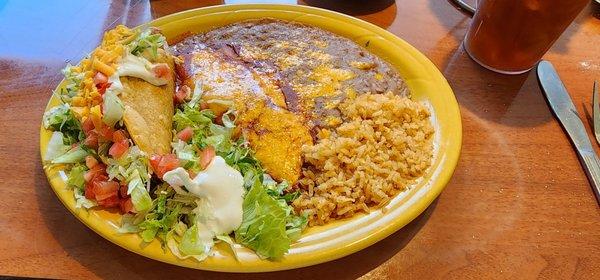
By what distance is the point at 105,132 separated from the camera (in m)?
1.37

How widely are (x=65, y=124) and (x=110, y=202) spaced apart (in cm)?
33

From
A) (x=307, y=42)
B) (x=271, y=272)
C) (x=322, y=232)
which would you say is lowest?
(x=271, y=272)

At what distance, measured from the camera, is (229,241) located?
49.4 inches

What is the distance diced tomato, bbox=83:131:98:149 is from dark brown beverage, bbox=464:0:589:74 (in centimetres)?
154

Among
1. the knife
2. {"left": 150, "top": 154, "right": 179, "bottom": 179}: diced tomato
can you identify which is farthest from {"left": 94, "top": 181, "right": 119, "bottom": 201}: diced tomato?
the knife

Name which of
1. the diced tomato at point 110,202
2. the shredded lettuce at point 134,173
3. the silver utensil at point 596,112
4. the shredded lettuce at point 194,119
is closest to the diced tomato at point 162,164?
the shredded lettuce at point 134,173

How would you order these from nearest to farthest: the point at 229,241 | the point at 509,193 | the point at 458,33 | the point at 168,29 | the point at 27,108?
the point at 229,241 → the point at 509,193 → the point at 27,108 → the point at 168,29 → the point at 458,33

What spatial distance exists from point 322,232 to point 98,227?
0.59m

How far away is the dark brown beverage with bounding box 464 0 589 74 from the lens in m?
1.79

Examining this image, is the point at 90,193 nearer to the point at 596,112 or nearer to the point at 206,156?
the point at 206,156

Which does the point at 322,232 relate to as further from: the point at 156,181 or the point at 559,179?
the point at 559,179

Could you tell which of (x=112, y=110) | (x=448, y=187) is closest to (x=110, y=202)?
(x=112, y=110)

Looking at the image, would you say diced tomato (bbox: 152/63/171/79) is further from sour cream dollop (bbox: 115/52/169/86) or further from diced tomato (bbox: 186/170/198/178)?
diced tomato (bbox: 186/170/198/178)

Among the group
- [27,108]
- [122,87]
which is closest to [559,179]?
[122,87]
